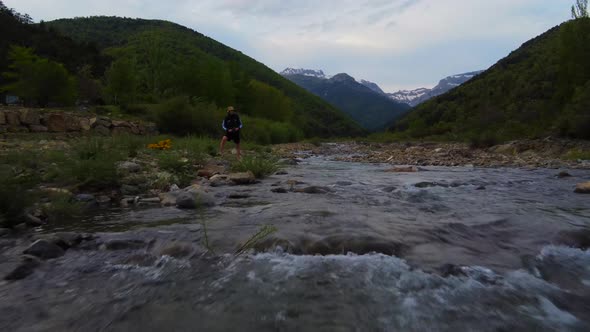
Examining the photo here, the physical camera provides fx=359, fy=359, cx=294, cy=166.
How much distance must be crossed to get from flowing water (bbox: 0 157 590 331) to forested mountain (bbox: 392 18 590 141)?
16.0 meters

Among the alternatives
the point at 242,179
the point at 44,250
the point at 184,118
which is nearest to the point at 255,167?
the point at 242,179

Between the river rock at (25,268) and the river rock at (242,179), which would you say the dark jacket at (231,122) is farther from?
the river rock at (25,268)

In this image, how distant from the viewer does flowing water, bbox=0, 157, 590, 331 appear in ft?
6.57

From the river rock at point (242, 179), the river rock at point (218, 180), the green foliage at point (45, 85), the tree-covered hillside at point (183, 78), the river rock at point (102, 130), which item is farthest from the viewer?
the tree-covered hillside at point (183, 78)

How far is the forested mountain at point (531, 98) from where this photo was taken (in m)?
19.6

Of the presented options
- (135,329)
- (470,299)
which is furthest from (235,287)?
(470,299)

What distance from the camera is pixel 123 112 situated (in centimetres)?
2258

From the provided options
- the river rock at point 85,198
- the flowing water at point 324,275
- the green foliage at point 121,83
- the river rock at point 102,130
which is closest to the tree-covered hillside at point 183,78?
the green foliage at point 121,83

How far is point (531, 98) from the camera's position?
4247cm

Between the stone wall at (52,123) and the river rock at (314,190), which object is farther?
the stone wall at (52,123)

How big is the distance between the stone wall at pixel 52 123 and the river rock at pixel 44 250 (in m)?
12.7

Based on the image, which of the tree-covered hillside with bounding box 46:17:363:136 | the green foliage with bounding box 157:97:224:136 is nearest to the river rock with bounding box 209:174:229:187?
the green foliage with bounding box 157:97:224:136

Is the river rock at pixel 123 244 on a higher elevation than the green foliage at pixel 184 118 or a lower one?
lower

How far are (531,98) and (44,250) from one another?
50.4 meters
